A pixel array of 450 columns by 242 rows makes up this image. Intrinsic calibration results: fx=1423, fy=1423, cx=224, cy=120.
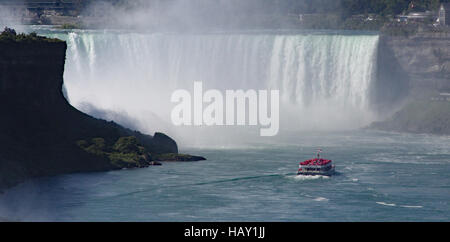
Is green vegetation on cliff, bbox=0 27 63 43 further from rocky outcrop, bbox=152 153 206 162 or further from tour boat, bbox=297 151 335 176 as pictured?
tour boat, bbox=297 151 335 176

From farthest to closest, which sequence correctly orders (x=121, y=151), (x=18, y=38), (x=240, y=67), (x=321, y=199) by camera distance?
(x=240, y=67) < (x=121, y=151) < (x=18, y=38) < (x=321, y=199)

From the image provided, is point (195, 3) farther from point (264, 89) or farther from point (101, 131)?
point (101, 131)

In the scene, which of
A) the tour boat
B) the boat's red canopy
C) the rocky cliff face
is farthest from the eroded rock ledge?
the tour boat

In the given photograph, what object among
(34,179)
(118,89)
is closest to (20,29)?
(118,89)

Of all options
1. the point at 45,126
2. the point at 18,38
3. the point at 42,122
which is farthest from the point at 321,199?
the point at 18,38

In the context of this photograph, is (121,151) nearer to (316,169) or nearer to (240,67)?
(316,169)
